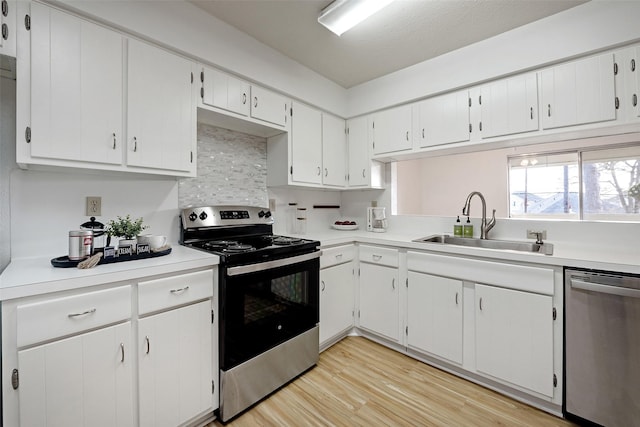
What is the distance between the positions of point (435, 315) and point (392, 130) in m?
1.69

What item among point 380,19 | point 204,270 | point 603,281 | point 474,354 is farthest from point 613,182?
point 204,270

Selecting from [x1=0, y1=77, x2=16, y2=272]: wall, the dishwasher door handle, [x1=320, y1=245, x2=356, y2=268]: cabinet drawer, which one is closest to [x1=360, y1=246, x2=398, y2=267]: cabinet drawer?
[x1=320, y1=245, x2=356, y2=268]: cabinet drawer

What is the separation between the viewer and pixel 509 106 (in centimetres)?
199

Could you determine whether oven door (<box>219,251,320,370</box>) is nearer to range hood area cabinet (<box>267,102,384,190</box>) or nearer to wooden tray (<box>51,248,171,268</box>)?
wooden tray (<box>51,248,171,268</box>)

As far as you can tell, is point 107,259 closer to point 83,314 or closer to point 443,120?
point 83,314

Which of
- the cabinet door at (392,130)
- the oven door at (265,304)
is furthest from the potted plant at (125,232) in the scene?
the cabinet door at (392,130)

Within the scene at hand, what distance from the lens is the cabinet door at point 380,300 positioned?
2262 millimetres

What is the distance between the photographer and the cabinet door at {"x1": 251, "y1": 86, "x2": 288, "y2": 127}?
2109mm

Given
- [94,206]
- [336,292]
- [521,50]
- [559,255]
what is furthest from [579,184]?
[94,206]

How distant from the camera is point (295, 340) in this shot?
1905 millimetres

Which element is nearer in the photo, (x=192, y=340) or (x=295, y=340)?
(x=192, y=340)

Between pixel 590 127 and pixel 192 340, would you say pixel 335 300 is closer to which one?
pixel 192 340

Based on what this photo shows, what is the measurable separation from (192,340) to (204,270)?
0.37 meters

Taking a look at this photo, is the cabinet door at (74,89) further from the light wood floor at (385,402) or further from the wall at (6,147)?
the light wood floor at (385,402)
